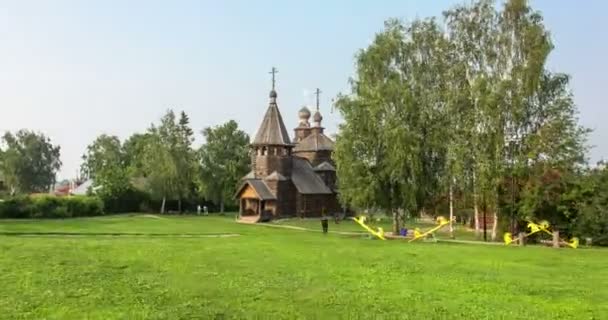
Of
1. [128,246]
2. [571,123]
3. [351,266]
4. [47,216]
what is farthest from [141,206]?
[351,266]

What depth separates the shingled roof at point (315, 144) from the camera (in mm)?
67750

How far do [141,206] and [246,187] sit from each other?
17.7 m

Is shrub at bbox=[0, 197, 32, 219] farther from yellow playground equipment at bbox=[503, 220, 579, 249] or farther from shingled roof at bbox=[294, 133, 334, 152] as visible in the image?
yellow playground equipment at bbox=[503, 220, 579, 249]

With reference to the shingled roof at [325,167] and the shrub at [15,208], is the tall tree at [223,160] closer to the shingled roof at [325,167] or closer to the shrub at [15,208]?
the shingled roof at [325,167]

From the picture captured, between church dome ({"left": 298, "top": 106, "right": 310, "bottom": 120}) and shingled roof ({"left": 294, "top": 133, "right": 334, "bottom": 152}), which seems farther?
church dome ({"left": 298, "top": 106, "right": 310, "bottom": 120})

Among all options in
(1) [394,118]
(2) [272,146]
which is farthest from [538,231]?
(2) [272,146]

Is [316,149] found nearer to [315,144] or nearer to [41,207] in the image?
[315,144]

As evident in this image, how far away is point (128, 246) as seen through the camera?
1041 inches

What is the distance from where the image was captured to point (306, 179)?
6047 centimetres

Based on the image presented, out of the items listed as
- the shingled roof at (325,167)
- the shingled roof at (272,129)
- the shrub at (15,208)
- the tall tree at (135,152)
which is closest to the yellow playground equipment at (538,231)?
the shingled roof at (272,129)

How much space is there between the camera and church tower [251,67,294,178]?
57.5m

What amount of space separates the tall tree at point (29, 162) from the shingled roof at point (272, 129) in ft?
188

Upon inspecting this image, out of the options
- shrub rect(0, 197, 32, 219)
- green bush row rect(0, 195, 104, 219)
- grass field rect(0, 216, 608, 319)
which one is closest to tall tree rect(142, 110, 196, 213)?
green bush row rect(0, 195, 104, 219)

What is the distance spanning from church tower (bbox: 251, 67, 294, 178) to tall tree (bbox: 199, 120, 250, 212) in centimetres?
1136
